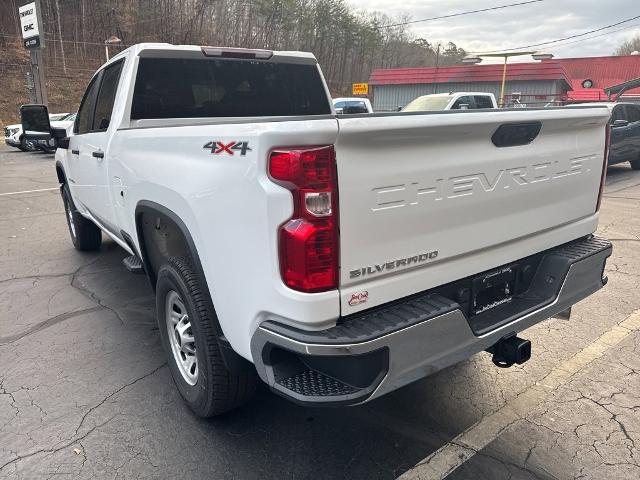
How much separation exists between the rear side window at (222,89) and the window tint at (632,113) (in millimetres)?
11444

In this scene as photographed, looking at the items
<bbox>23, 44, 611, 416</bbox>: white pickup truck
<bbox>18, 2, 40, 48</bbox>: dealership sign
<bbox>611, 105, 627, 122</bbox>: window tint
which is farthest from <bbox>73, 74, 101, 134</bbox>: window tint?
<bbox>18, 2, 40, 48</bbox>: dealership sign

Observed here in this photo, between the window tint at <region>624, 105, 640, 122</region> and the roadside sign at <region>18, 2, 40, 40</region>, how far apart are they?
68.5 feet

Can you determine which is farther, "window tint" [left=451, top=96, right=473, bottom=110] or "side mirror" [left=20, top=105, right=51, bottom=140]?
"window tint" [left=451, top=96, right=473, bottom=110]

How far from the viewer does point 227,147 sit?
6.70 ft

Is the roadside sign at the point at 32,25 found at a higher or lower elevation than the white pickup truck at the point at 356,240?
higher

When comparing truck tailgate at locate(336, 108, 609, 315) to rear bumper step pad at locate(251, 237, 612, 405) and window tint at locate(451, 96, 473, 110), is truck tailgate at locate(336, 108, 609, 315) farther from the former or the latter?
window tint at locate(451, 96, 473, 110)

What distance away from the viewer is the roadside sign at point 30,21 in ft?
65.2

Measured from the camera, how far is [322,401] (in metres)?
1.91

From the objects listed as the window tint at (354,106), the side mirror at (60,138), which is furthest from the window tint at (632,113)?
the side mirror at (60,138)

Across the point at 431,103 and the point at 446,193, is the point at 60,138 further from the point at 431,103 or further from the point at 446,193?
the point at 431,103

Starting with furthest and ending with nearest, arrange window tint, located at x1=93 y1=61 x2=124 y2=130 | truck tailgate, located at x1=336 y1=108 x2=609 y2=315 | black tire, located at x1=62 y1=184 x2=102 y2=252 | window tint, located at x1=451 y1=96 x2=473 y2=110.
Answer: window tint, located at x1=451 y1=96 x2=473 y2=110 < black tire, located at x1=62 y1=184 x2=102 y2=252 < window tint, located at x1=93 y1=61 x2=124 y2=130 < truck tailgate, located at x1=336 y1=108 x2=609 y2=315

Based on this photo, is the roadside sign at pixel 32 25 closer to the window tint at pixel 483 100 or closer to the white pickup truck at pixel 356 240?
the window tint at pixel 483 100

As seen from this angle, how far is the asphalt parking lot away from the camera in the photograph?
246cm

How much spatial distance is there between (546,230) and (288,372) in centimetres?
171
